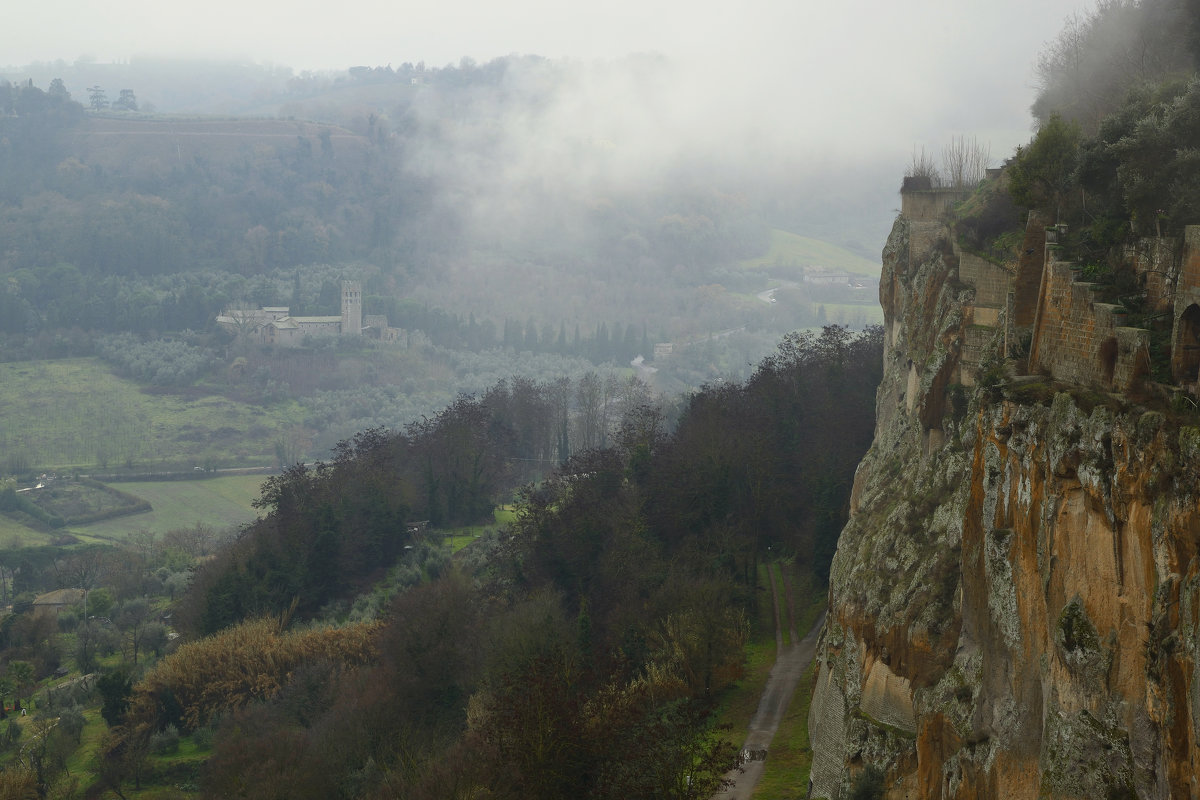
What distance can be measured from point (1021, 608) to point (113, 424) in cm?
13019

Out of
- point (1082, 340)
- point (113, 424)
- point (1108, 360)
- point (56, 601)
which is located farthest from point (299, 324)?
point (1108, 360)

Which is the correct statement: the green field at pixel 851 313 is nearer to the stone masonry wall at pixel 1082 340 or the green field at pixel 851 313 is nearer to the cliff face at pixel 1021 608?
the cliff face at pixel 1021 608

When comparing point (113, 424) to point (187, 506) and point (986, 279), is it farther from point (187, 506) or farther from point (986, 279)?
point (986, 279)

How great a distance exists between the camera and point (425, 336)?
176750mm

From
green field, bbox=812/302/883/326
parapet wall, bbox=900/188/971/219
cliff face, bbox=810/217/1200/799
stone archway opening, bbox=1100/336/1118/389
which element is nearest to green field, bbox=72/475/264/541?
parapet wall, bbox=900/188/971/219

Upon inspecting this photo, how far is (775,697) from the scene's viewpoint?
30422 millimetres

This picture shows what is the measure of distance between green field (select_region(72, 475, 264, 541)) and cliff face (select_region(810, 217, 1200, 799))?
82278 millimetres

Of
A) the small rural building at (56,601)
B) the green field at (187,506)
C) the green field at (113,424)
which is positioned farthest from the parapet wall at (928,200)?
the green field at (113,424)

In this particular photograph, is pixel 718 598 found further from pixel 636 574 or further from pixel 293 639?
pixel 293 639

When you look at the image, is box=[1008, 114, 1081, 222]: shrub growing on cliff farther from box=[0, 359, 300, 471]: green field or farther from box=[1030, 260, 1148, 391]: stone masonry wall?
box=[0, 359, 300, 471]: green field

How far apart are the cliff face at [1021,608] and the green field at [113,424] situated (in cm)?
10673

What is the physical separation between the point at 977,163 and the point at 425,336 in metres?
143

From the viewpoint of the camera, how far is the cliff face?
440 inches

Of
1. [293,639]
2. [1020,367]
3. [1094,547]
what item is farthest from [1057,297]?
[293,639]
